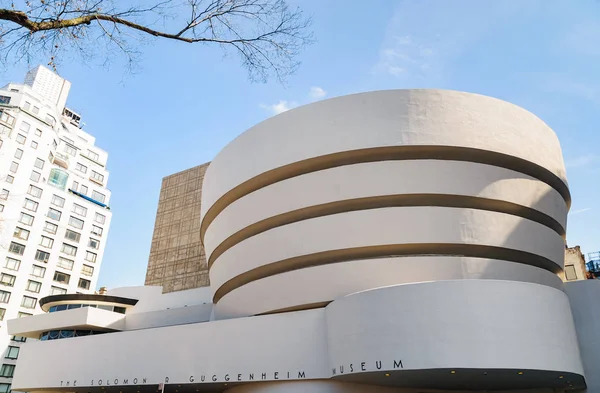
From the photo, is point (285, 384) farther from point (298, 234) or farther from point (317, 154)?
point (317, 154)

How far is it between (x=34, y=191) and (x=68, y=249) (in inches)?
297

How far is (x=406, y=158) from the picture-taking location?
19.5 meters

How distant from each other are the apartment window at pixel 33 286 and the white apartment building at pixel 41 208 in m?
0.09

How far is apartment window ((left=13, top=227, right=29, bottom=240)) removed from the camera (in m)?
47.4

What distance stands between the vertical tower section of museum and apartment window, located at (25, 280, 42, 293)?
36223 millimetres

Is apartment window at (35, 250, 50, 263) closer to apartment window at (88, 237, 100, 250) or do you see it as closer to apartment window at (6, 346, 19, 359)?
apartment window at (88, 237, 100, 250)

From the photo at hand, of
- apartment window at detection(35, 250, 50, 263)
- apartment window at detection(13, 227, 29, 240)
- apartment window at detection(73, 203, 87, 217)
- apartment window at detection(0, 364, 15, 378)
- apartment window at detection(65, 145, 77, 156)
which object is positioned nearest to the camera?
apartment window at detection(0, 364, 15, 378)

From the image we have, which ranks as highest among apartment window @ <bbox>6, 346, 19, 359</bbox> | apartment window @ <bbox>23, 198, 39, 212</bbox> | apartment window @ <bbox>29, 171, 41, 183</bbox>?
apartment window @ <bbox>29, 171, 41, 183</bbox>

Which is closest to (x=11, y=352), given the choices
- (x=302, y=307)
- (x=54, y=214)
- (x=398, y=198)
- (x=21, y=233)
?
(x=21, y=233)

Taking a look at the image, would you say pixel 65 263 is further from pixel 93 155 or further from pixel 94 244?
pixel 93 155

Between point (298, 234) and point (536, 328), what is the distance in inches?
383

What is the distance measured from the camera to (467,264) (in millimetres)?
18094

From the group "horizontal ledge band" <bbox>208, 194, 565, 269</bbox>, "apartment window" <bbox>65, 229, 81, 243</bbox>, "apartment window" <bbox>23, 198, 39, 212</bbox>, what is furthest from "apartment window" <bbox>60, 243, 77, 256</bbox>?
"horizontal ledge band" <bbox>208, 194, 565, 269</bbox>

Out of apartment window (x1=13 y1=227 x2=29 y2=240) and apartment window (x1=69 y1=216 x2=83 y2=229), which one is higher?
apartment window (x1=69 y1=216 x2=83 y2=229)
